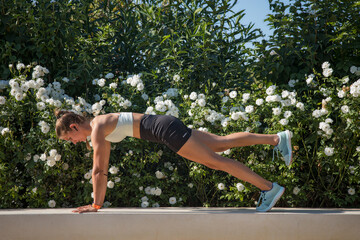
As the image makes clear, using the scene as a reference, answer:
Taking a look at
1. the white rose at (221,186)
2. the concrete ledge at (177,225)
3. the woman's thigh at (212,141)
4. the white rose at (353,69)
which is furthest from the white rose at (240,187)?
the white rose at (353,69)

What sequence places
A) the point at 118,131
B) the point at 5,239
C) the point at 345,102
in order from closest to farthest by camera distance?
the point at 5,239
the point at 118,131
the point at 345,102

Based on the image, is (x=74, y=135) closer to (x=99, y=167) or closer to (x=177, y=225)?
(x=99, y=167)

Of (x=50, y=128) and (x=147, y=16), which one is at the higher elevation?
(x=147, y=16)

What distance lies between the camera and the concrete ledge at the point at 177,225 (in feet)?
9.41

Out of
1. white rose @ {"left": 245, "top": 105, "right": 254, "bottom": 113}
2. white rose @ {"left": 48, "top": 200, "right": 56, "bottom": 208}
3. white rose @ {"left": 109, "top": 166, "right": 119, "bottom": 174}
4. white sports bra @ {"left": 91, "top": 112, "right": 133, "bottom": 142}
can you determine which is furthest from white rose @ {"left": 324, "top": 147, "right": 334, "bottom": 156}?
white rose @ {"left": 48, "top": 200, "right": 56, "bottom": 208}

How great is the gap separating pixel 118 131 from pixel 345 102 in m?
2.06

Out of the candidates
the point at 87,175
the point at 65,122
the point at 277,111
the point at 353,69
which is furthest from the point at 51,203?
the point at 353,69

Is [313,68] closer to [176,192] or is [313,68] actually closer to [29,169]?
[176,192]

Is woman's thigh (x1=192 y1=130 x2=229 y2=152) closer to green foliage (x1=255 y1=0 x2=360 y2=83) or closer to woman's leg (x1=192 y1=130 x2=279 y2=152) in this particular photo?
woman's leg (x1=192 y1=130 x2=279 y2=152)

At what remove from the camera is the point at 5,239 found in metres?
2.86

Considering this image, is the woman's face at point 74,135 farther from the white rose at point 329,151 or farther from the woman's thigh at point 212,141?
the white rose at point 329,151

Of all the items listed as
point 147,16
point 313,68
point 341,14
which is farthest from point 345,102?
point 147,16

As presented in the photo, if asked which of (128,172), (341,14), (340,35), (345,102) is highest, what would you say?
(341,14)

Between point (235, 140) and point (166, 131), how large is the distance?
1.84 ft
